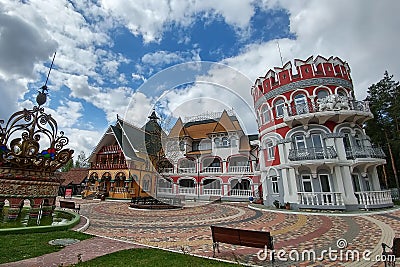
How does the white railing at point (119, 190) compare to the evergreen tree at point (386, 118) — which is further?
the white railing at point (119, 190)

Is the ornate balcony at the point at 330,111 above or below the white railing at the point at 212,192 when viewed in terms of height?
above

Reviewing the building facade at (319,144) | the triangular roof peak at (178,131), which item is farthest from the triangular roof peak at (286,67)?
the triangular roof peak at (178,131)

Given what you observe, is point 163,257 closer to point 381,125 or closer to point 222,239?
point 222,239

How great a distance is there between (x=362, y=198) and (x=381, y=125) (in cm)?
1251

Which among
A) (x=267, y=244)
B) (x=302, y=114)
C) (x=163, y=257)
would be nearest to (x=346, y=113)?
(x=302, y=114)

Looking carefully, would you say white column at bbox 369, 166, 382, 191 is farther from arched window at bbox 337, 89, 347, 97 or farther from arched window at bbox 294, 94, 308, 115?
arched window at bbox 294, 94, 308, 115

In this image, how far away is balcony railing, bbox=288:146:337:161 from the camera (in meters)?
14.9

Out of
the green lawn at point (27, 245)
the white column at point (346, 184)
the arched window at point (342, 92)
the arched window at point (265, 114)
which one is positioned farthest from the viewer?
the arched window at point (265, 114)

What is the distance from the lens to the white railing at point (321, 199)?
47.1 feet

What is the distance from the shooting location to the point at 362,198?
14492mm

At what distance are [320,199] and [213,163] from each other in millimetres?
15769

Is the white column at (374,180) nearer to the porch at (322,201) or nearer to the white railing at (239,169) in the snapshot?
the porch at (322,201)

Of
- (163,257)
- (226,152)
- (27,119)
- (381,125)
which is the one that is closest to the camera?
(163,257)

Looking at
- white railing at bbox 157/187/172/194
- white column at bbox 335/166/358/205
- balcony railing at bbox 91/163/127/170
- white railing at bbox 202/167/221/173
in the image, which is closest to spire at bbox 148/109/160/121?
white railing at bbox 202/167/221/173
